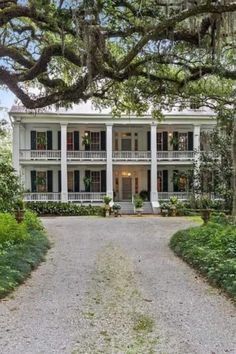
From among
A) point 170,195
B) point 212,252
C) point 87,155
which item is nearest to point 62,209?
point 87,155

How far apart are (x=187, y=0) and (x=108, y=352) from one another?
5538 mm

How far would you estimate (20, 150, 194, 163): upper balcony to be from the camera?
2800cm

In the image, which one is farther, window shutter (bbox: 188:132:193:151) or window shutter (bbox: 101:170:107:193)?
window shutter (bbox: 188:132:193:151)

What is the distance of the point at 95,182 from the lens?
29.3 metres

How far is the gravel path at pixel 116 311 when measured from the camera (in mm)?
4473

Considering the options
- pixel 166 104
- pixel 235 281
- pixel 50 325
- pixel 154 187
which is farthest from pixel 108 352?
pixel 154 187

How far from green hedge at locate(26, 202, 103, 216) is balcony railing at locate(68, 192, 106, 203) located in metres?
1.74

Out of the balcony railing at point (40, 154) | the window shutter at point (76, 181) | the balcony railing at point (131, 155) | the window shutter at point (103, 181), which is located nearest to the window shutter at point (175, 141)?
the balcony railing at point (131, 155)

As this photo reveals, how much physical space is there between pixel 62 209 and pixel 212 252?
1787 centimetres

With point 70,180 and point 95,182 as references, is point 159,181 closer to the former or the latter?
point 95,182

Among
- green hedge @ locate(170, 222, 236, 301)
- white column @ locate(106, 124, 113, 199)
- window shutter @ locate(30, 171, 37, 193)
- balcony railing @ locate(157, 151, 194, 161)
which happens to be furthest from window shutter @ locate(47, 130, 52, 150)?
green hedge @ locate(170, 222, 236, 301)

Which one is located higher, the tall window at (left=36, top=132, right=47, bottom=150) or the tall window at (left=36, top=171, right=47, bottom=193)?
the tall window at (left=36, top=132, right=47, bottom=150)

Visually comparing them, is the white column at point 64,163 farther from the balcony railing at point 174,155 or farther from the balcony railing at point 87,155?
the balcony railing at point 174,155

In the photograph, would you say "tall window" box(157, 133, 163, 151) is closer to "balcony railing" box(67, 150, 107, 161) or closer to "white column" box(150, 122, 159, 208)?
"white column" box(150, 122, 159, 208)
